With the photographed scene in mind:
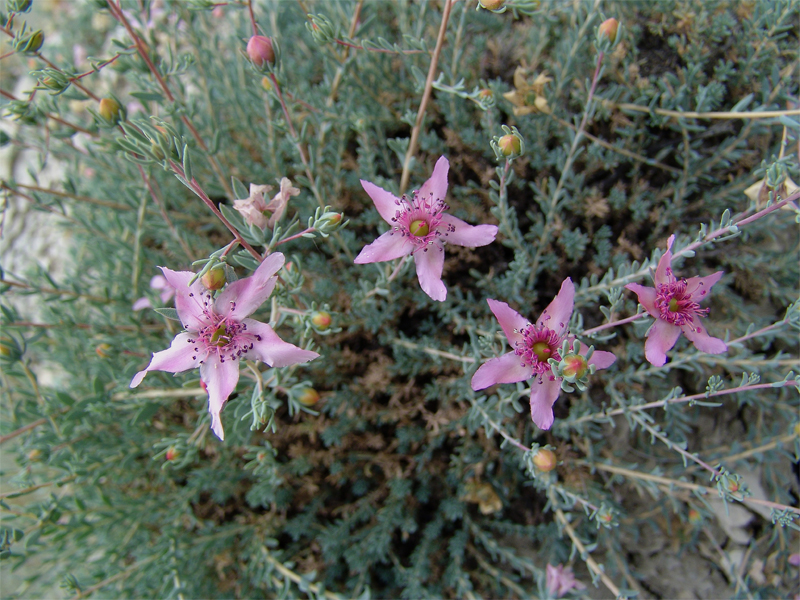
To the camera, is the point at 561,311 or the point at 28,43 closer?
the point at 561,311

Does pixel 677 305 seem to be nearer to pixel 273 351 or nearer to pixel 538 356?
pixel 538 356

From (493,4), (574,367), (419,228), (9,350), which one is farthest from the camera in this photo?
(9,350)

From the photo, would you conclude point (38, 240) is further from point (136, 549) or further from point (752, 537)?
point (752, 537)

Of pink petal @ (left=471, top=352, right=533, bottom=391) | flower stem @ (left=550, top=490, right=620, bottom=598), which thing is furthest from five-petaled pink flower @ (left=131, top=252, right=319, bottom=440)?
flower stem @ (left=550, top=490, right=620, bottom=598)

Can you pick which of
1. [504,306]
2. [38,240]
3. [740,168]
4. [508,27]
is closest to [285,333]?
[504,306]

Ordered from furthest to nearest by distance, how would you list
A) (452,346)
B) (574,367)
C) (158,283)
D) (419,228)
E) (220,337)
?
(158,283), (452,346), (419,228), (220,337), (574,367)

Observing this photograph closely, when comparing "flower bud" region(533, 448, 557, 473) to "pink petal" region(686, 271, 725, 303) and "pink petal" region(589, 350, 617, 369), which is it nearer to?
"pink petal" region(589, 350, 617, 369)

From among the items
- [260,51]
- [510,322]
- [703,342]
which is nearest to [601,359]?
[510,322]
